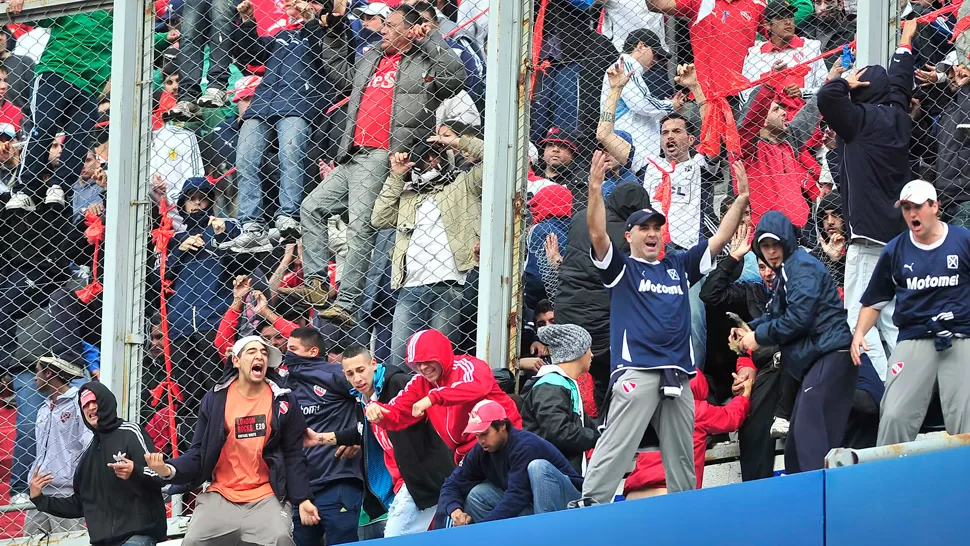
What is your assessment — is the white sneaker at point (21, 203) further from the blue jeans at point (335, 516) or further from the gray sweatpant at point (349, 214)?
the blue jeans at point (335, 516)

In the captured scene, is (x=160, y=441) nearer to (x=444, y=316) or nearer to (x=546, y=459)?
A: (x=444, y=316)

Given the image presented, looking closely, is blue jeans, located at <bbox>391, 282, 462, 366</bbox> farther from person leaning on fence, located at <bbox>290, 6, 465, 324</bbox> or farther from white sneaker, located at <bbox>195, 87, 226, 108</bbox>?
white sneaker, located at <bbox>195, 87, 226, 108</bbox>

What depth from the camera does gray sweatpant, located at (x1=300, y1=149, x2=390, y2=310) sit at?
9.10m

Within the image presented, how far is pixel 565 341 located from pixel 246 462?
172cm

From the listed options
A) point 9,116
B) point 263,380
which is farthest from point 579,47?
point 9,116

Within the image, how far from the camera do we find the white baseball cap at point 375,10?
9.91 meters

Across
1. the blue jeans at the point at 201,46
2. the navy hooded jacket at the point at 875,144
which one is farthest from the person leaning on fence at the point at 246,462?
the navy hooded jacket at the point at 875,144

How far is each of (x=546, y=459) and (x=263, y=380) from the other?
159cm

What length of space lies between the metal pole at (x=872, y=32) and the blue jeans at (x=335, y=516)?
139 inches

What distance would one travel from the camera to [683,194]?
9.02m

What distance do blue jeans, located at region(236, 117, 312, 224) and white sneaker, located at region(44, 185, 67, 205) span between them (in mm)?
1330

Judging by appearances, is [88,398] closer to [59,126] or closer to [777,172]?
[59,126]

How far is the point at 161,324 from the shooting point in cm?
937

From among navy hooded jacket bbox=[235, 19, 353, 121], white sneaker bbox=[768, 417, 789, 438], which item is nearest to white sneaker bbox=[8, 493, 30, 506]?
navy hooded jacket bbox=[235, 19, 353, 121]
